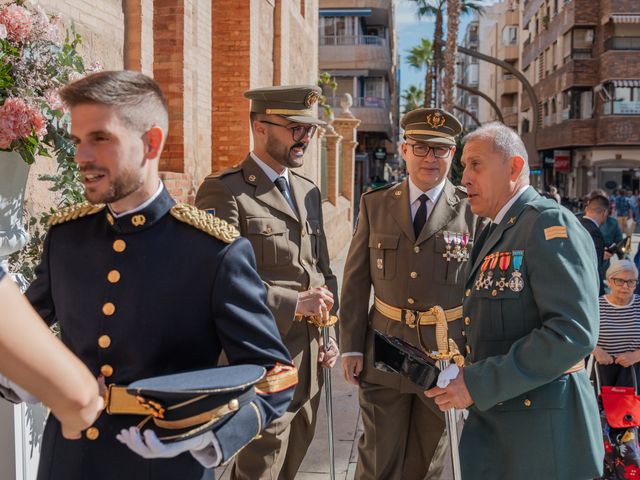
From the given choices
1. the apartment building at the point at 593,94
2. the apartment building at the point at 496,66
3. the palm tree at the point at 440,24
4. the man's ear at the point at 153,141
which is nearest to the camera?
the man's ear at the point at 153,141

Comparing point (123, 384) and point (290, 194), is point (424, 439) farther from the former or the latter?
point (123, 384)

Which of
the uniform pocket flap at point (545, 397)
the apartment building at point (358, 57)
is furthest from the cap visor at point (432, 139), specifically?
the apartment building at point (358, 57)

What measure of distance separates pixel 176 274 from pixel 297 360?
1.84 m

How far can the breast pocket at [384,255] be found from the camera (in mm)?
4270

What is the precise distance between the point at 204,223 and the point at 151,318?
1.03 ft

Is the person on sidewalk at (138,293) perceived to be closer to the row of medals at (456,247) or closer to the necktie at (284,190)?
the necktie at (284,190)

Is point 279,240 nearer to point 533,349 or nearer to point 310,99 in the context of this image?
point 310,99

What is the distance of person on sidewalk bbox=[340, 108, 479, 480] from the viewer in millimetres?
4152

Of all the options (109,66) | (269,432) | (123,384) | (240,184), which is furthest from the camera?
(109,66)

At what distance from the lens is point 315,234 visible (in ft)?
13.6

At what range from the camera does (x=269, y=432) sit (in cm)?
363

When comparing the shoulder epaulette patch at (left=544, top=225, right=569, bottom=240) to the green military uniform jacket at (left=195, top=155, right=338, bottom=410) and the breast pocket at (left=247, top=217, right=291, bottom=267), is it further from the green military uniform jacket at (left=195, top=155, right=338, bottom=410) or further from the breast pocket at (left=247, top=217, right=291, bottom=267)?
the breast pocket at (left=247, top=217, right=291, bottom=267)

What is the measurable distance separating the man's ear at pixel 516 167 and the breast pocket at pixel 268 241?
1.24 m

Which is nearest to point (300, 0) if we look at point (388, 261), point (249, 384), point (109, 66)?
point (109, 66)
